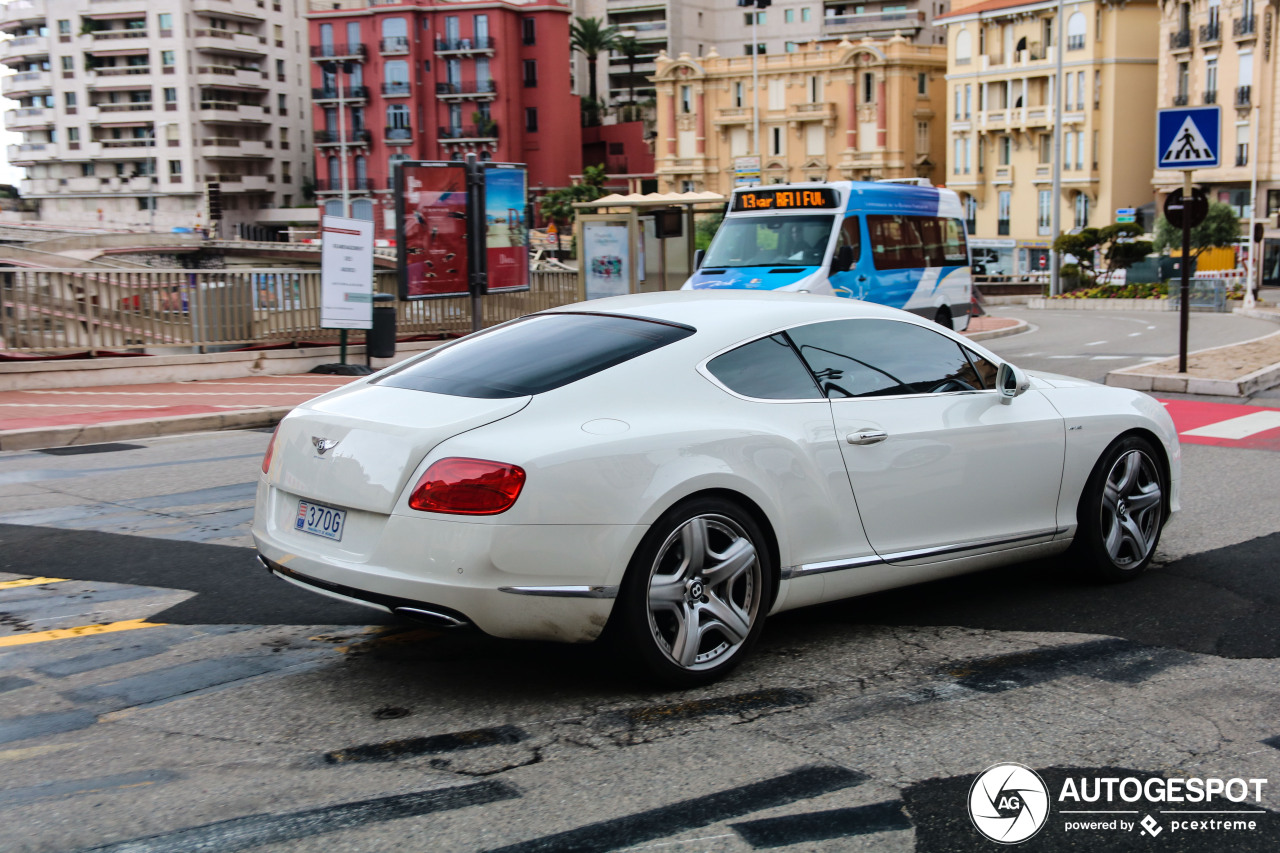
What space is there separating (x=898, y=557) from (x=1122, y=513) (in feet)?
5.48

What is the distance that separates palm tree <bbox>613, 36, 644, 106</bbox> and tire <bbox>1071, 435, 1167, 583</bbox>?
105620mm

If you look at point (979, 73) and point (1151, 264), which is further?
point (979, 73)

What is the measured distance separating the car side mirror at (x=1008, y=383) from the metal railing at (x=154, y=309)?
1203 centimetres

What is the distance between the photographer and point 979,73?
81.6m

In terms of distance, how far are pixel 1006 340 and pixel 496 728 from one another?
78.0ft

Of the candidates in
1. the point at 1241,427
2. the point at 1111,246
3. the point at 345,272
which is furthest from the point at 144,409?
the point at 1111,246

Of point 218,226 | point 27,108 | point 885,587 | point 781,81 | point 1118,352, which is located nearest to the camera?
point 885,587

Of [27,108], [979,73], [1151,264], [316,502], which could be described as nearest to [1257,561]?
[316,502]

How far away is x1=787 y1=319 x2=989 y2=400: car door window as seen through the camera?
539 cm

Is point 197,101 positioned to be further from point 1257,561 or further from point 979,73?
point 1257,561

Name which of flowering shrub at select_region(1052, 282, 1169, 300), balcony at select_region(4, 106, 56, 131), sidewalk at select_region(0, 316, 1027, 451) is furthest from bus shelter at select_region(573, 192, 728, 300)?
balcony at select_region(4, 106, 56, 131)

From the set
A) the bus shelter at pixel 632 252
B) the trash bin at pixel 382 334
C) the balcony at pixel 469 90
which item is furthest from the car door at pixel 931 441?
the balcony at pixel 469 90

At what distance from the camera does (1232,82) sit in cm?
6562
